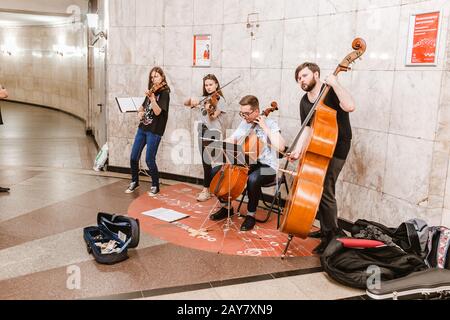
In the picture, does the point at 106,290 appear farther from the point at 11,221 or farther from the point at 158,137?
the point at 158,137

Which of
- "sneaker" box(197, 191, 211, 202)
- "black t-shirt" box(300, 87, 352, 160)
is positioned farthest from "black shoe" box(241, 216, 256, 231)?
"black t-shirt" box(300, 87, 352, 160)

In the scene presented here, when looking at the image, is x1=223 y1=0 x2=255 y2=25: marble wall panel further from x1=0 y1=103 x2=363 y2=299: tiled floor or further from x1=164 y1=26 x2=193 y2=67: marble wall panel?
x1=0 y1=103 x2=363 y2=299: tiled floor

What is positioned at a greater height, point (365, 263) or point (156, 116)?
point (156, 116)

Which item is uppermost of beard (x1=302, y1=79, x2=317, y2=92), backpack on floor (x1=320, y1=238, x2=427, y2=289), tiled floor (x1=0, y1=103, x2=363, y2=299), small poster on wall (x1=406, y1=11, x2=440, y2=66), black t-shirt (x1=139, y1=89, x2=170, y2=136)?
small poster on wall (x1=406, y1=11, x2=440, y2=66)

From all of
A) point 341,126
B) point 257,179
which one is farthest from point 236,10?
point 341,126

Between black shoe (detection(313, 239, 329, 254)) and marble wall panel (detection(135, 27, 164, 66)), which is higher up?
marble wall panel (detection(135, 27, 164, 66))


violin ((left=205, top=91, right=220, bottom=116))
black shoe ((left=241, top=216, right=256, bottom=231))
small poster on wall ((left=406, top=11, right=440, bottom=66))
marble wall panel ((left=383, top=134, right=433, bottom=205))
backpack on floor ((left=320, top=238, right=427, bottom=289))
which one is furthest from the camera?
violin ((left=205, top=91, right=220, bottom=116))

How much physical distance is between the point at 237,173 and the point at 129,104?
1.98 meters

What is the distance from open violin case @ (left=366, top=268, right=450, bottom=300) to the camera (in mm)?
2949

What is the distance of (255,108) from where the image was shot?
421cm

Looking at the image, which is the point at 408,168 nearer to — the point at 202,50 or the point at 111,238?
the point at 111,238

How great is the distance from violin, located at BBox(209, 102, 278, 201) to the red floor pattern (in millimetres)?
354

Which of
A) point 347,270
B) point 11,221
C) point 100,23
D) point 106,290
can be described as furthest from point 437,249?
point 100,23

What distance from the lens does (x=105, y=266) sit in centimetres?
342
